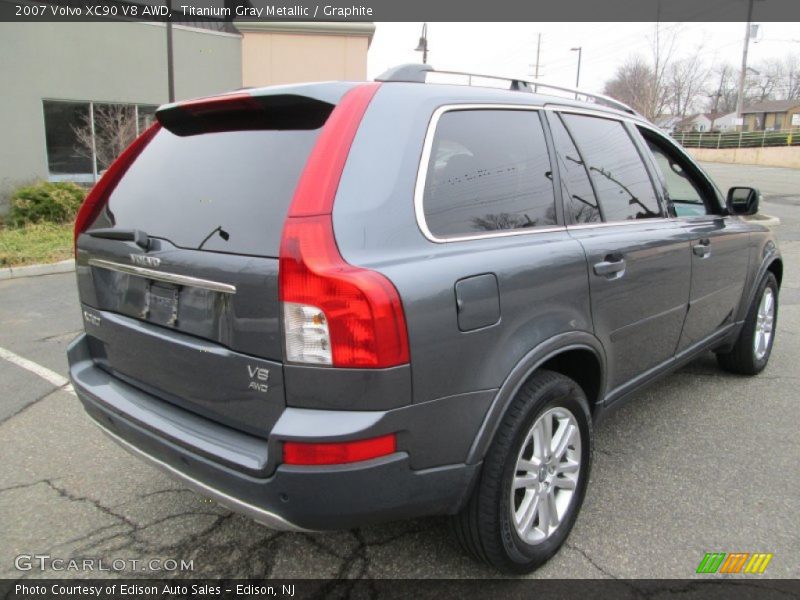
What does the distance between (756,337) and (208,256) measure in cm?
415

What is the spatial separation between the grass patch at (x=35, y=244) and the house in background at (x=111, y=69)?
2792 millimetres

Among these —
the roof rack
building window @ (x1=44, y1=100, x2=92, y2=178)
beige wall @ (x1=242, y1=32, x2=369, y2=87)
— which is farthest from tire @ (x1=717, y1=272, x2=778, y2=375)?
beige wall @ (x1=242, y1=32, x2=369, y2=87)

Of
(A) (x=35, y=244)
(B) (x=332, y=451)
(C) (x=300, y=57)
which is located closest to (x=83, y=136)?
(A) (x=35, y=244)

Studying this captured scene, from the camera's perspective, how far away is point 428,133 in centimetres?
211

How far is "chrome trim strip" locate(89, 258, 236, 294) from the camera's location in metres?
2.01

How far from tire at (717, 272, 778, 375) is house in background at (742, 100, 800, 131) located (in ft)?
268

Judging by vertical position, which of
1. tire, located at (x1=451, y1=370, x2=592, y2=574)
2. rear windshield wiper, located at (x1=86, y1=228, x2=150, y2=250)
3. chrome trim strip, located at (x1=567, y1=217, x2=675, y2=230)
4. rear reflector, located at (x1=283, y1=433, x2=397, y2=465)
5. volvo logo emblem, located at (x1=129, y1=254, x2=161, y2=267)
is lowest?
tire, located at (x1=451, y1=370, x2=592, y2=574)

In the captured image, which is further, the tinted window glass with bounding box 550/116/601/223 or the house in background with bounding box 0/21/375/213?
the house in background with bounding box 0/21/375/213

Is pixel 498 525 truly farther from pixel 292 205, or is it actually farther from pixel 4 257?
pixel 4 257

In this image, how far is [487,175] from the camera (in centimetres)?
233

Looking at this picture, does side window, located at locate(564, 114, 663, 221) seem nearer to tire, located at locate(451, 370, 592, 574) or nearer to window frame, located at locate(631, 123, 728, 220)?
window frame, located at locate(631, 123, 728, 220)

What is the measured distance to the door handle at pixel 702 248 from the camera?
3469 millimetres

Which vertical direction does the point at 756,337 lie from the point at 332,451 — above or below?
below

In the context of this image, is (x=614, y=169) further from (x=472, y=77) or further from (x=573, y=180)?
(x=472, y=77)
